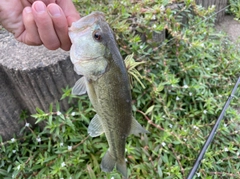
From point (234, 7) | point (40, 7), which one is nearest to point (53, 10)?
point (40, 7)

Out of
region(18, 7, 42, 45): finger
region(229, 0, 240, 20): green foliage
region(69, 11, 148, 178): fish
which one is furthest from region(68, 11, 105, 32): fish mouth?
region(229, 0, 240, 20): green foliage

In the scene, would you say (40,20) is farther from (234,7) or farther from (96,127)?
(234,7)

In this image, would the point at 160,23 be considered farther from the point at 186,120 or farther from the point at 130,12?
the point at 186,120

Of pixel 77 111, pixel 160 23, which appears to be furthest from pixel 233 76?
pixel 77 111

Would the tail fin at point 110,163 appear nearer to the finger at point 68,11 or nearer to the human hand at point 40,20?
the human hand at point 40,20

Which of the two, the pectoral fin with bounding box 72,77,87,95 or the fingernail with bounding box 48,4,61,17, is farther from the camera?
the pectoral fin with bounding box 72,77,87,95

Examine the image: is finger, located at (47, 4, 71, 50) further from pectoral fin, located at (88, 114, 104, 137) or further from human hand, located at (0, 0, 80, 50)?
pectoral fin, located at (88, 114, 104, 137)

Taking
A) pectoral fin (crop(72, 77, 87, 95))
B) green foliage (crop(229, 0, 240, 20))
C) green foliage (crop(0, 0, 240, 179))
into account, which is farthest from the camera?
green foliage (crop(229, 0, 240, 20))
